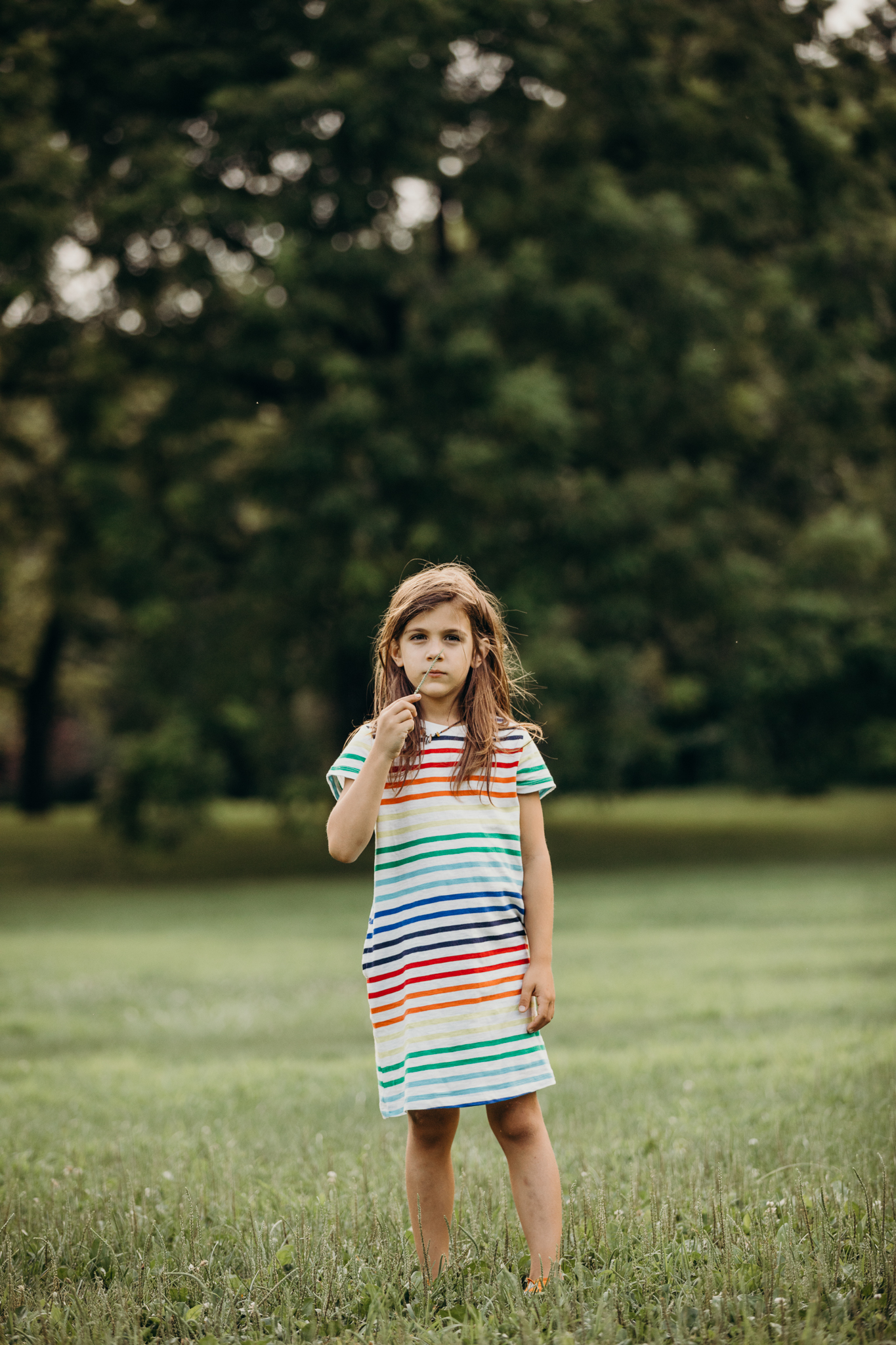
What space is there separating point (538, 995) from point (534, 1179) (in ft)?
1.43

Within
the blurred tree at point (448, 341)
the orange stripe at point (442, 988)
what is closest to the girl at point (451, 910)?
the orange stripe at point (442, 988)

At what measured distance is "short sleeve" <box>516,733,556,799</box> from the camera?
312cm

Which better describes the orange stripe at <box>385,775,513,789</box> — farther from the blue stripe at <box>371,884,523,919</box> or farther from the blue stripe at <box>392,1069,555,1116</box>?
the blue stripe at <box>392,1069,555,1116</box>

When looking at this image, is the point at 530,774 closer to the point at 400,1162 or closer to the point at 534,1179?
the point at 534,1179

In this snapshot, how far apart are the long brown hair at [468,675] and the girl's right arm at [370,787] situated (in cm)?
12

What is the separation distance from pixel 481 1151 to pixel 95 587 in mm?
15696

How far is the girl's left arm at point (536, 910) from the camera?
9.77 feet

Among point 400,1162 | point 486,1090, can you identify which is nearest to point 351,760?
point 486,1090

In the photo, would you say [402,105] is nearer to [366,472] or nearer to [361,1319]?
[366,472]

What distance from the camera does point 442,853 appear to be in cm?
299

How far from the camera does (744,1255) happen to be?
10.4 feet

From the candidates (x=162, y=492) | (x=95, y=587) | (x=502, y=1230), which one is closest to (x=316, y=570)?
(x=162, y=492)

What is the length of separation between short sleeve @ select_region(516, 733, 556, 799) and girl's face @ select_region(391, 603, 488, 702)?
227mm

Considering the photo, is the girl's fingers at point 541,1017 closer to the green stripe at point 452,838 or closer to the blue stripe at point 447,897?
the blue stripe at point 447,897
